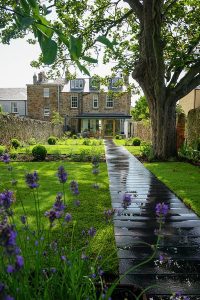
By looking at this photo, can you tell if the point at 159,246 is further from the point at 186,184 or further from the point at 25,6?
the point at 186,184

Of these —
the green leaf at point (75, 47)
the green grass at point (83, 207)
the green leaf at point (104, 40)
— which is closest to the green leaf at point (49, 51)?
the green leaf at point (75, 47)

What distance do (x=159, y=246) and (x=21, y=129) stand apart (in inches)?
852

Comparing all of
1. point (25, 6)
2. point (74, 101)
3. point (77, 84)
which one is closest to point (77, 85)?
point (77, 84)

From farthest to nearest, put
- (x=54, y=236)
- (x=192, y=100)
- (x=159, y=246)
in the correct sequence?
(x=192, y=100)
(x=54, y=236)
(x=159, y=246)

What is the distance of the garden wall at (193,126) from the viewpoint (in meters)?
14.7

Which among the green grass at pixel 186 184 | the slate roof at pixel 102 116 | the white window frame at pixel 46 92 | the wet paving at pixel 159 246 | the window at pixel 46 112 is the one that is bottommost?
the wet paving at pixel 159 246

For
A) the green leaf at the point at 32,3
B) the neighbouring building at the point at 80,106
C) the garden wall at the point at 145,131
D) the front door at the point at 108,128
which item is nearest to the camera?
the green leaf at the point at 32,3

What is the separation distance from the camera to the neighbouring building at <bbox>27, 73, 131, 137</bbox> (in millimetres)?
45406

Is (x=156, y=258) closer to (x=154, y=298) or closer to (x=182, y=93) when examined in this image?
(x=154, y=298)

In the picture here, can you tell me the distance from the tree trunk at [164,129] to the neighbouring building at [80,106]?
3035 cm

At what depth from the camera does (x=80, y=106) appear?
46.3 metres

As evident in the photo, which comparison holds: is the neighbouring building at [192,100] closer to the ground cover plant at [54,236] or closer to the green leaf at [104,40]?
the ground cover plant at [54,236]

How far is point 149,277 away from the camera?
9.84 feet

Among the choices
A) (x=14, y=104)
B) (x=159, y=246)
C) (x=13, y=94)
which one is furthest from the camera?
(x=13, y=94)
